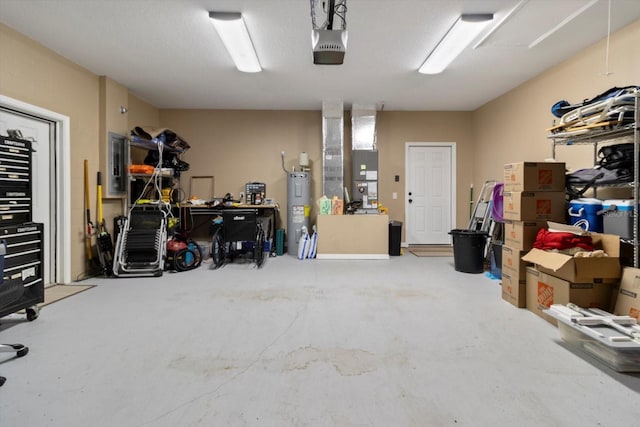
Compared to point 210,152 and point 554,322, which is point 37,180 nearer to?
point 210,152

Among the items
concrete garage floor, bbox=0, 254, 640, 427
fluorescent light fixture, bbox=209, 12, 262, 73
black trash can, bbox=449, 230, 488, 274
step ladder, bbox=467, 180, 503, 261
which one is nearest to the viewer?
concrete garage floor, bbox=0, 254, 640, 427

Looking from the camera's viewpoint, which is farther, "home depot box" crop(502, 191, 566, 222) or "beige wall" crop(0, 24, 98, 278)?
"beige wall" crop(0, 24, 98, 278)

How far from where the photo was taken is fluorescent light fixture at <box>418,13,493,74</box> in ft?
10.1

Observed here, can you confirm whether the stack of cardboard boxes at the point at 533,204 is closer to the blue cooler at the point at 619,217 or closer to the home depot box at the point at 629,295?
the blue cooler at the point at 619,217

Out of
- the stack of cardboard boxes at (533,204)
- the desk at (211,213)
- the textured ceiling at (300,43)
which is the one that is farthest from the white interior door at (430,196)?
the stack of cardboard boxes at (533,204)

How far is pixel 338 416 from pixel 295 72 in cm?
424

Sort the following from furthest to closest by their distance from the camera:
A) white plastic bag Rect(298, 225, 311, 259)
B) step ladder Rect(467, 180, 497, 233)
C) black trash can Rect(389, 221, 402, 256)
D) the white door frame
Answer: black trash can Rect(389, 221, 402, 256) → white plastic bag Rect(298, 225, 311, 259) → step ladder Rect(467, 180, 497, 233) → the white door frame

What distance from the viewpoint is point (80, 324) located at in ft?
8.74

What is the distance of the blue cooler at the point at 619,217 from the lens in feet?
8.25

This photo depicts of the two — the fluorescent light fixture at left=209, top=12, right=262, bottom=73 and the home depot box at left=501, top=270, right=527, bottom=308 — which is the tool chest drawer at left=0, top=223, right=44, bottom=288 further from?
the home depot box at left=501, top=270, right=527, bottom=308

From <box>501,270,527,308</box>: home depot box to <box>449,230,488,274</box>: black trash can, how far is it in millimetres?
1084

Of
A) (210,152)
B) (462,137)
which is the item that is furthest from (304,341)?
(462,137)

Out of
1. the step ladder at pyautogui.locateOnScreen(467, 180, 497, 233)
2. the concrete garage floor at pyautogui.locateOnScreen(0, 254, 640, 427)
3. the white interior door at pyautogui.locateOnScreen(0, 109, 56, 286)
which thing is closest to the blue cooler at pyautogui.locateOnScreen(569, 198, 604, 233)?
the concrete garage floor at pyautogui.locateOnScreen(0, 254, 640, 427)

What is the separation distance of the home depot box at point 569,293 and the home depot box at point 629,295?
3.4 inches
